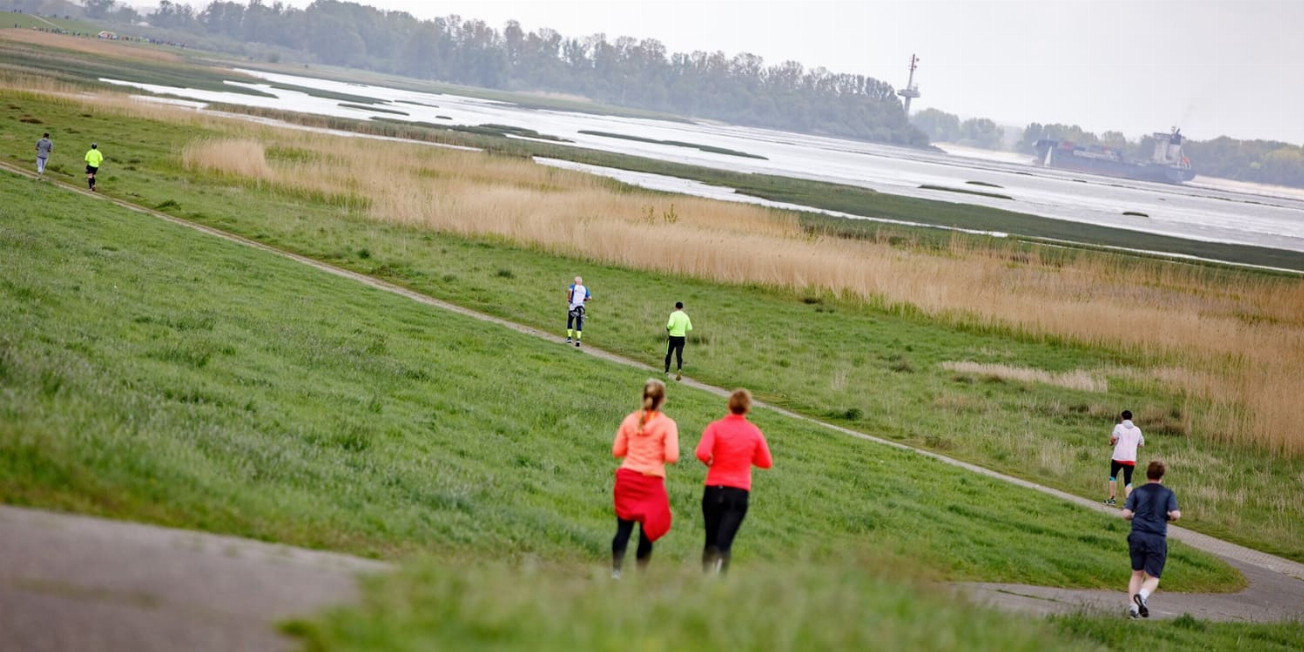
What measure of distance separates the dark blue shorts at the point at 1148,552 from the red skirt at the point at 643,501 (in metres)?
7.61

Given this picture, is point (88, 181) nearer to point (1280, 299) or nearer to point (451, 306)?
point (451, 306)

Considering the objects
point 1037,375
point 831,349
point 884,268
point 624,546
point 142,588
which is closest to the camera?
point 142,588

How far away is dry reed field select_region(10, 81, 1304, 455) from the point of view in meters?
35.4

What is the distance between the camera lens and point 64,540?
7.10 metres

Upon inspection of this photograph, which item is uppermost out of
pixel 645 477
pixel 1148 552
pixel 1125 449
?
pixel 645 477

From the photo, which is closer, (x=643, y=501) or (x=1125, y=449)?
(x=643, y=501)

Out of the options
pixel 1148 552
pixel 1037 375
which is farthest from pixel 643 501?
pixel 1037 375

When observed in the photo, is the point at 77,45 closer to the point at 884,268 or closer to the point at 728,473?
the point at 884,268

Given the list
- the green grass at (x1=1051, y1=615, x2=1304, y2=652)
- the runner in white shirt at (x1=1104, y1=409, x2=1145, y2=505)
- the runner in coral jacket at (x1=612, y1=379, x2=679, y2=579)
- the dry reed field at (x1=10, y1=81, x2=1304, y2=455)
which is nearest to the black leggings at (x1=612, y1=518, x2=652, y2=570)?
the runner in coral jacket at (x1=612, y1=379, x2=679, y2=579)

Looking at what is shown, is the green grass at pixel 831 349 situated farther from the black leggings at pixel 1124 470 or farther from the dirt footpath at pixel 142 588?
the dirt footpath at pixel 142 588

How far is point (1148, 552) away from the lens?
49.6 feet

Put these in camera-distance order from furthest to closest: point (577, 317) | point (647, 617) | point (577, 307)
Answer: point (577, 317), point (577, 307), point (647, 617)

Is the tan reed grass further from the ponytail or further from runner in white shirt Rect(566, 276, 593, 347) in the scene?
the ponytail

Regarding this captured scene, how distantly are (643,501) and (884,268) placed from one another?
3638cm
